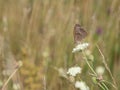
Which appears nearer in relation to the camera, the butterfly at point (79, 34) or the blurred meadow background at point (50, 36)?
the butterfly at point (79, 34)

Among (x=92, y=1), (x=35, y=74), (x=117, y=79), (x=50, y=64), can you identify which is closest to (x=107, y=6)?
(x=92, y=1)

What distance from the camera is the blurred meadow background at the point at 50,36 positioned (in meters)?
2.08

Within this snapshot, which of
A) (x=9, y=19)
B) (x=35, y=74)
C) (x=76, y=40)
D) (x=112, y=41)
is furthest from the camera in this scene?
(x=9, y=19)

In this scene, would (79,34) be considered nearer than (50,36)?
Yes

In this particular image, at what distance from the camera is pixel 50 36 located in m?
2.48

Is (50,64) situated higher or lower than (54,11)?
lower

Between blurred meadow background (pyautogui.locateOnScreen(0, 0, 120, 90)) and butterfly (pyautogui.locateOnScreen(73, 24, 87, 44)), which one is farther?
blurred meadow background (pyautogui.locateOnScreen(0, 0, 120, 90))

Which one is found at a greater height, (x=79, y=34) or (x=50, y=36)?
(x=50, y=36)

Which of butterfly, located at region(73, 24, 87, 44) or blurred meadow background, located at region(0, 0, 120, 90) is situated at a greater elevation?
blurred meadow background, located at region(0, 0, 120, 90)

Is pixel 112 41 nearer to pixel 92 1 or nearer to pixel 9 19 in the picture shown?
pixel 92 1

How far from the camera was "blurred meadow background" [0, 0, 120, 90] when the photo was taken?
2076 millimetres

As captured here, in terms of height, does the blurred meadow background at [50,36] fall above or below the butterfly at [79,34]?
above

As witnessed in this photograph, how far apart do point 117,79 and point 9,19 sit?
1556 millimetres

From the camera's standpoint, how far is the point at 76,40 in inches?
52.0
